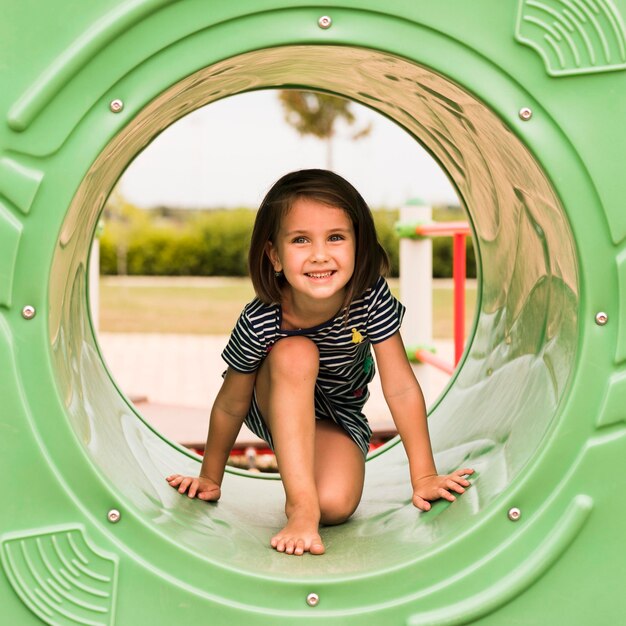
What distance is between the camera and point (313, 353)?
6.93 ft

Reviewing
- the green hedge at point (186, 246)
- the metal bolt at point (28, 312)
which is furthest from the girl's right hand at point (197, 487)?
the green hedge at point (186, 246)

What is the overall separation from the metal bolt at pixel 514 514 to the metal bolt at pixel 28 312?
2.66 feet

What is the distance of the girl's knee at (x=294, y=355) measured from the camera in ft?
6.84

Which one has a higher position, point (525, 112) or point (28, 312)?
point (525, 112)

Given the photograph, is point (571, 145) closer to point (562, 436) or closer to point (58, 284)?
point (562, 436)

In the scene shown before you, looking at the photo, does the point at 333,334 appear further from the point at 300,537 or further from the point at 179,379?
the point at 179,379

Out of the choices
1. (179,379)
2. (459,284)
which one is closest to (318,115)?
(179,379)

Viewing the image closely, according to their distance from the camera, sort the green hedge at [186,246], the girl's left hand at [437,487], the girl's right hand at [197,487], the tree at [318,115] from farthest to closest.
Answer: the tree at [318,115] → the green hedge at [186,246] → the girl's right hand at [197,487] → the girl's left hand at [437,487]

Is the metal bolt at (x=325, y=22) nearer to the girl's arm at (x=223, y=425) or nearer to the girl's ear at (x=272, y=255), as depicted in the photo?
the girl's ear at (x=272, y=255)

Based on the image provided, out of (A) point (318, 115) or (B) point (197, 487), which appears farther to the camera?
(A) point (318, 115)

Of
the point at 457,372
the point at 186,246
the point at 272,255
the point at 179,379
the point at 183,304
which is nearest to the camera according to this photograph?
the point at 272,255

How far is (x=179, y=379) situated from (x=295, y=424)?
5185 millimetres

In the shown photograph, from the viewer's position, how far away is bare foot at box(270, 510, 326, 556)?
5.90 feet

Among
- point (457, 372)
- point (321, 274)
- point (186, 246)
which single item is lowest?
point (457, 372)
